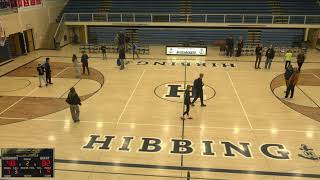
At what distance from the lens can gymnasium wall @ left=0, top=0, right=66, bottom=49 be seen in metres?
21.5

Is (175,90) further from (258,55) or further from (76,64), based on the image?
(258,55)

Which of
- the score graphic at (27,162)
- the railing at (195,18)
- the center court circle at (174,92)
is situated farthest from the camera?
the railing at (195,18)

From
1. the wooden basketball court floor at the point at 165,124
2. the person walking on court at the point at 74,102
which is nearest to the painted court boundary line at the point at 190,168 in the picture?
the wooden basketball court floor at the point at 165,124

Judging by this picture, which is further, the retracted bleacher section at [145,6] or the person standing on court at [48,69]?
the retracted bleacher section at [145,6]

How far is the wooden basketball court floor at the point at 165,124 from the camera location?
926 centimetres

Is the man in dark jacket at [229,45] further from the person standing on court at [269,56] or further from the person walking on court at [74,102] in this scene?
the person walking on court at [74,102]

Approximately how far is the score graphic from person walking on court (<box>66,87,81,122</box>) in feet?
15.7

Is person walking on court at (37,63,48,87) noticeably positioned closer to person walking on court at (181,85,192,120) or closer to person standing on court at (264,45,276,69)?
person walking on court at (181,85,192,120)

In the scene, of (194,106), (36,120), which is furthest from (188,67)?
(36,120)

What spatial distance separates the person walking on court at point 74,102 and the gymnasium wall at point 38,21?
12.0m

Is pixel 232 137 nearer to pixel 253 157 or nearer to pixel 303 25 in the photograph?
pixel 253 157

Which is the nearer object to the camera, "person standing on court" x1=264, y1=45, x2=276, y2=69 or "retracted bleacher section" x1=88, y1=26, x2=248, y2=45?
"person standing on court" x1=264, y1=45, x2=276, y2=69

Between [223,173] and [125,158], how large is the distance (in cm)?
298

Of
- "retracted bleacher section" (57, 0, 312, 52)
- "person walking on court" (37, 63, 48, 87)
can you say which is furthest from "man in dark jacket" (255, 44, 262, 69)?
"person walking on court" (37, 63, 48, 87)
